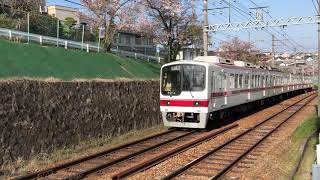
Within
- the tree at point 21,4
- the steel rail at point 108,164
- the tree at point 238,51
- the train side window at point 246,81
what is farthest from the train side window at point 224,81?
the tree at point 238,51

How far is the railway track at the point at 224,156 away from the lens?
1130cm

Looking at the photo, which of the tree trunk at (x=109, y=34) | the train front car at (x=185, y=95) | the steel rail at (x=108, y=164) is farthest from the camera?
the tree trunk at (x=109, y=34)

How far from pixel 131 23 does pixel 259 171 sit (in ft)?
66.5

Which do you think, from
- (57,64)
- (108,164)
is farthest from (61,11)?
(108,164)

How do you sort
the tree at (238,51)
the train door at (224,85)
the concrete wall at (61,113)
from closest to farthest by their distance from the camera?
1. the concrete wall at (61,113)
2. the train door at (224,85)
3. the tree at (238,51)

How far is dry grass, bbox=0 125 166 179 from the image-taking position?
38.5 ft

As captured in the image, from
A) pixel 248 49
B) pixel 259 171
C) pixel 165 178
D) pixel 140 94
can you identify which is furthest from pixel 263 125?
pixel 248 49

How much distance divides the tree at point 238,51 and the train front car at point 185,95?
44.4 m

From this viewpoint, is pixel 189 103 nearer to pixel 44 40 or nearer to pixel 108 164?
pixel 108 164

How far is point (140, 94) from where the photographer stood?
20.5 metres

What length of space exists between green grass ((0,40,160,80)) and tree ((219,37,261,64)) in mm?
38643

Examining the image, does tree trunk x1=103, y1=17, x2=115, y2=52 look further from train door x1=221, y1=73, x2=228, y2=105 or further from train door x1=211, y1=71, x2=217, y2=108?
train door x1=211, y1=71, x2=217, y2=108

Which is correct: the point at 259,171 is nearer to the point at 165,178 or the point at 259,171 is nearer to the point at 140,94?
the point at 165,178

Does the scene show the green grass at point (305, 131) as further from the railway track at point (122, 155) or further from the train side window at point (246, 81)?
the train side window at point (246, 81)
